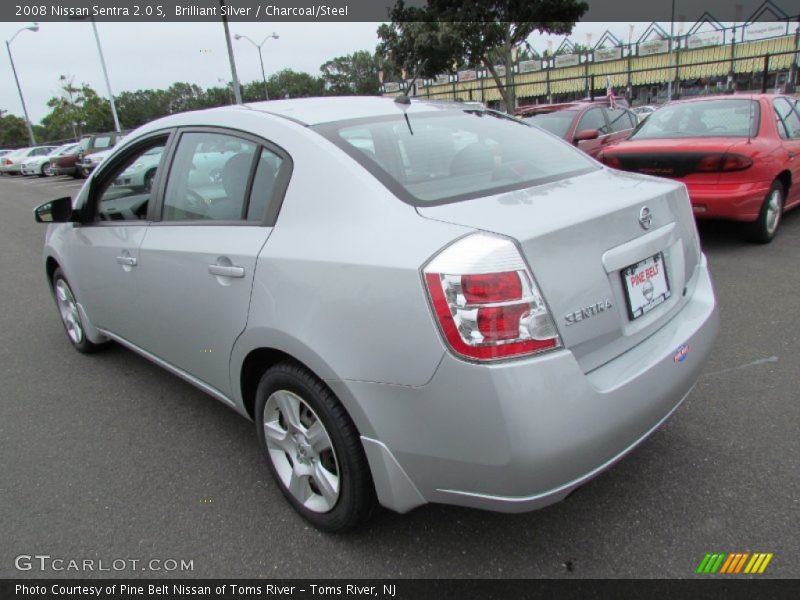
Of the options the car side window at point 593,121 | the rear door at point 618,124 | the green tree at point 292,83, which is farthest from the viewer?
the green tree at point 292,83

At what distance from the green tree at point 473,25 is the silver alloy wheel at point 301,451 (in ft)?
52.5

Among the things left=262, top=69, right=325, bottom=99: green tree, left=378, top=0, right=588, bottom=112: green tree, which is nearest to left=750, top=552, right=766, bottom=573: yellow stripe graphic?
left=378, top=0, right=588, bottom=112: green tree

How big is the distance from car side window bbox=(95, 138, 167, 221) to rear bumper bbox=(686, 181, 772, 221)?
4654 millimetres

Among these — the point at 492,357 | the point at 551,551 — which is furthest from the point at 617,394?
the point at 551,551

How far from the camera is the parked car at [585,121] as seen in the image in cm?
854

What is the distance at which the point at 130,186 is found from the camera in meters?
3.50

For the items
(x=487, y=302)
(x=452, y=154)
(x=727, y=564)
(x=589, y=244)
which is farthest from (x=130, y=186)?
(x=727, y=564)

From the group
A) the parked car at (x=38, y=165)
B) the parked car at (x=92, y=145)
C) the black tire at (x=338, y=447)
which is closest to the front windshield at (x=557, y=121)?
the black tire at (x=338, y=447)

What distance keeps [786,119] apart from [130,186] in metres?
6.58

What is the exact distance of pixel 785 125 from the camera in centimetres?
623

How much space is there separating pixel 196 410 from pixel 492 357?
230cm

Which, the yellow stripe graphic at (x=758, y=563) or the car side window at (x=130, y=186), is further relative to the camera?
the car side window at (x=130, y=186)

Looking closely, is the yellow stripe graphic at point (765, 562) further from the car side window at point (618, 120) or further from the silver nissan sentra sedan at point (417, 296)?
the car side window at point (618, 120)

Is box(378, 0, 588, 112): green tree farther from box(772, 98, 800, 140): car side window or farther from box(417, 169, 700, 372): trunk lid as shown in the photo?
box(417, 169, 700, 372): trunk lid
